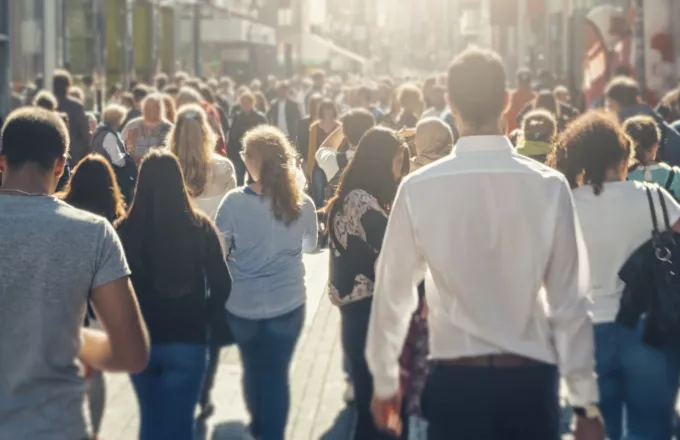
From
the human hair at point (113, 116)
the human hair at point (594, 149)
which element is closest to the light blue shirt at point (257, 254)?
the human hair at point (594, 149)

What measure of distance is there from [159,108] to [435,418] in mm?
7894

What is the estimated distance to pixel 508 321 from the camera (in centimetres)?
388

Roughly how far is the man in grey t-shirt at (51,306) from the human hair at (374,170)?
286 cm

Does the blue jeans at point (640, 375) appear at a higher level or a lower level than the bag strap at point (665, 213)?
lower

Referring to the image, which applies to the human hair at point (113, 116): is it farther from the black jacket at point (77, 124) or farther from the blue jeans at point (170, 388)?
the blue jeans at point (170, 388)

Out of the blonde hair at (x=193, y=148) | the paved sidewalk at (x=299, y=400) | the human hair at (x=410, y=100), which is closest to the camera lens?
the paved sidewalk at (x=299, y=400)

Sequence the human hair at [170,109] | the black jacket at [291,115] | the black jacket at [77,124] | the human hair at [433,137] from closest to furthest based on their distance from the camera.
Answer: the human hair at [433,137], the human hair at [170,109], the black jacket at [77,124], the black jacket at [291,115]

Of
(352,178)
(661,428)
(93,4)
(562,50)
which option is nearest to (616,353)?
(661,428)

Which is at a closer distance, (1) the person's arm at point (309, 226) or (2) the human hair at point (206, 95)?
(1) the person's arm at point (309, 226)

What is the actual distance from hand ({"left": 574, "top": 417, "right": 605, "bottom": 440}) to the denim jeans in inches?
110

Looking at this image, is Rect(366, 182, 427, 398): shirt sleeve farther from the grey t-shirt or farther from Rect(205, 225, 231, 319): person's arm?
Rect(205, 225, 231, 319): person's arm

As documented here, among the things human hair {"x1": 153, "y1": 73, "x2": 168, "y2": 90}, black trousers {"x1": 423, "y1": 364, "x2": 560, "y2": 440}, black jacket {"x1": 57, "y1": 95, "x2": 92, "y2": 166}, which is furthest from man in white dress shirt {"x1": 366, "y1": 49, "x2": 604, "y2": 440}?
human hair {"x1": 153, "y1": 73, "x2": 168, "y2": 90}

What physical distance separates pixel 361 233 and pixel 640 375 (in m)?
1.47

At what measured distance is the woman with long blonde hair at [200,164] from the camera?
328 inches
